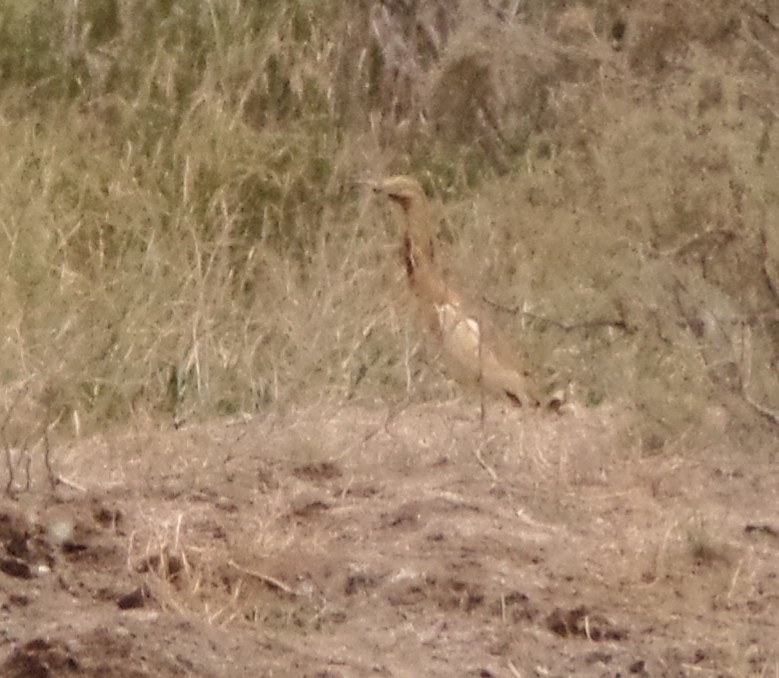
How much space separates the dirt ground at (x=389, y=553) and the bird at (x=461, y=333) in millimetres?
201

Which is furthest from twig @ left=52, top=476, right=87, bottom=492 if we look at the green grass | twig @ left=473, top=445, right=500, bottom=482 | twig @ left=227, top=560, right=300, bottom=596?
twig @ left=473, top=445, right=500, bottom=482

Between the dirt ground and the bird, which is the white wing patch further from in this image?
the dirt ground

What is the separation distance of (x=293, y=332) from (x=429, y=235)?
58 centimetres

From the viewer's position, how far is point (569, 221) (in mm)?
4797

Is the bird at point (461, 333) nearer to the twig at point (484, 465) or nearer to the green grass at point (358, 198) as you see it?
the green grass at point (358, 198)

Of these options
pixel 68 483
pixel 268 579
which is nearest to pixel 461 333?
pixel 68 483

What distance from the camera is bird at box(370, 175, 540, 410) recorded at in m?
4.48

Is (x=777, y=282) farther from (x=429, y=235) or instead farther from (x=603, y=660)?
(x=603, y=660)

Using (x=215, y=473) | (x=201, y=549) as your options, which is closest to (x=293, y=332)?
(x=215, y=473)

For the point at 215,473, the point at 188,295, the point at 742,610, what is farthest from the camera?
the point at 188,295

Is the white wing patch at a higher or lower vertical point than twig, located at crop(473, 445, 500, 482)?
higher

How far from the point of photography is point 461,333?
4496 mm

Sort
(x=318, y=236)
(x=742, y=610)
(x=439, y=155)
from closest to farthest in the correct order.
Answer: (x=742, y=610)
(x=318, y=236)
(x=439, y=155)

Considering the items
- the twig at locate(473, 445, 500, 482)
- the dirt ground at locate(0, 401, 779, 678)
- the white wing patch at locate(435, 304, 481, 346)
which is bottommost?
the twig at locate(473, 445, 500, 482)
